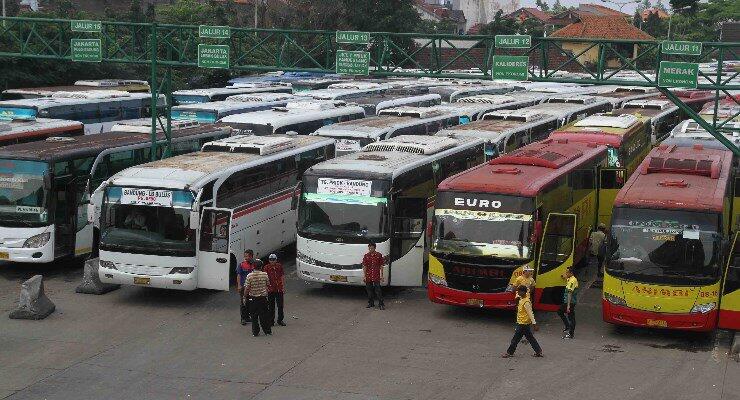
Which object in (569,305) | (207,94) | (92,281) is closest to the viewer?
(569,305)

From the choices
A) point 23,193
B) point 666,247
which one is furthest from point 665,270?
point 23,193

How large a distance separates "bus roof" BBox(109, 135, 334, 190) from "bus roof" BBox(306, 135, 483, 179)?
6.15 feet

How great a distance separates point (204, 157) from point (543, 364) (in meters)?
9.45

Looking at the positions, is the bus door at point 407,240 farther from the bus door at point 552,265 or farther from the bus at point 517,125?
the bus at point 517,125

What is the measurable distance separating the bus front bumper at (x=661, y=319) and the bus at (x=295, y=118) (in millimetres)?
14745

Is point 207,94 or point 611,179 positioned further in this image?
point 207,94

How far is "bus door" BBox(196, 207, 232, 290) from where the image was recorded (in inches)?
784

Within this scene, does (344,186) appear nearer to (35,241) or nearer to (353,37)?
(35,241)

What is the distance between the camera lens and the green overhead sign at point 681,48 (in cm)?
2497

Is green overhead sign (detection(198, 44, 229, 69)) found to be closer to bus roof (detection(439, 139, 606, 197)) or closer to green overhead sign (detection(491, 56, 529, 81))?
green overhead sign (detection(491, 56, 529, 81))

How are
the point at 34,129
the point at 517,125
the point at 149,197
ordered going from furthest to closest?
1. the point at 517,125
2. the point at 34,129
3. the point at 149,197

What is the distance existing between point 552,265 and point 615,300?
1.62 m

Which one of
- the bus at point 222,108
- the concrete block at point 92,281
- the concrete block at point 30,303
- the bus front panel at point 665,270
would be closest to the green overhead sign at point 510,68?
the bus front panel at point 665,270

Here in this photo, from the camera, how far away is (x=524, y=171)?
21062mm
